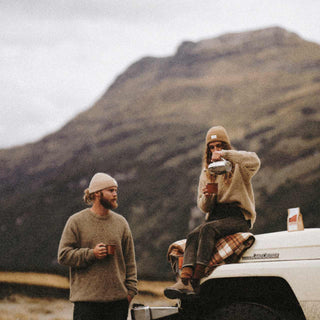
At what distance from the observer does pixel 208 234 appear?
3.64 metres

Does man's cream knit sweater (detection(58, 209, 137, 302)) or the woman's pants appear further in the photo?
man's cream knit sweater (detection(58, 209, 137, 302))

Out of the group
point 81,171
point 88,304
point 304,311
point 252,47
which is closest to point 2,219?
point 81,171

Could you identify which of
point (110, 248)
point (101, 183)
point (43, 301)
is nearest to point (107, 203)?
point (101, 183)

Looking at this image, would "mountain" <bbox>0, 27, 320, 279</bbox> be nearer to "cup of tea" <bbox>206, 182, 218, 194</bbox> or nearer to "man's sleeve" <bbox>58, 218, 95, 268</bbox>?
"man's sleeve" <bbox>58, 218, 95, 268</bbox>

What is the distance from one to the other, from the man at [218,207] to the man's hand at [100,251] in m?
0.54

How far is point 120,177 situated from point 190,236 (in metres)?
14.3

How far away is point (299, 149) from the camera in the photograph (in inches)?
640

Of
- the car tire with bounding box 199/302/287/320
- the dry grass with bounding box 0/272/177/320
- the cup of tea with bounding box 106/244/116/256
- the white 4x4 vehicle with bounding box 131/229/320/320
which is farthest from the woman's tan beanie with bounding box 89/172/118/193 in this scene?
the dry grass with bounding box 0/272/177/320

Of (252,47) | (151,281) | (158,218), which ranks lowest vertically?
(151,281)

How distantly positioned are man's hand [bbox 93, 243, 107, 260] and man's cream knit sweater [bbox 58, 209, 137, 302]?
0.15 feet

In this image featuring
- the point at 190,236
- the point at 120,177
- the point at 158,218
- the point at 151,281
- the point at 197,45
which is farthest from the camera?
the point at 197,45

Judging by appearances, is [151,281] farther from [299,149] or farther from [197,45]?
[197,45]

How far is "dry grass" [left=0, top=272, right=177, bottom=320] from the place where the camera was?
10.1m

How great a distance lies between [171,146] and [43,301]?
9.30 m
